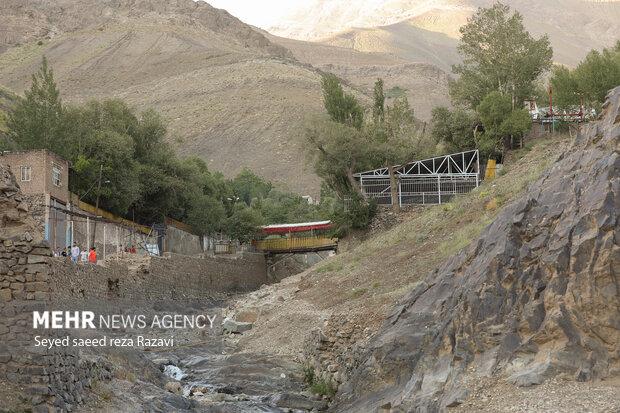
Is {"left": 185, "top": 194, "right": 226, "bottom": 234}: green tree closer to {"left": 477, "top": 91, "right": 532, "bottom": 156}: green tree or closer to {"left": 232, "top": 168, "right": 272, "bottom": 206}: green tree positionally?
{"left": 232, "top": 168, "right": 272, "bottom": 206}: green tree

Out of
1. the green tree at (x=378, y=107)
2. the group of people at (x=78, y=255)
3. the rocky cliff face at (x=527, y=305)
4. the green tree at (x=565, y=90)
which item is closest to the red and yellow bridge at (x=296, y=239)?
the green tree at (x=378, y=107)

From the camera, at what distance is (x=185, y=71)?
14450 centimetres

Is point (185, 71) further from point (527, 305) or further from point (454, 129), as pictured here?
point (527, 305)

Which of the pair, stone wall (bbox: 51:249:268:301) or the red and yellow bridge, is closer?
stone wall (bbox: 51:249:268:301)

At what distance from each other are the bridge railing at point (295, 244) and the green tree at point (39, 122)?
16371 mm

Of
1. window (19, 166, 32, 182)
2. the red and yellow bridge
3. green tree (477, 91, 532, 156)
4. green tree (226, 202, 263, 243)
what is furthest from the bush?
green tree (226, 202, 263, 243)

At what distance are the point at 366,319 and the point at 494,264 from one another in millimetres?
4958

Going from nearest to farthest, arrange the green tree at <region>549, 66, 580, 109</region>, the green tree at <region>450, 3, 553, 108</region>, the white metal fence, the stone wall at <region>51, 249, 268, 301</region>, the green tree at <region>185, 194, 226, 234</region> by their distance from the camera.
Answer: the stone wall at <region>51, 249, 268, 301</region> → the green tree at <region>549, 66, 580, 109</region> → the white metal fence → the green tree at <region>450, 3, 553, 108</region> → the green tree at <region>185, 194, 226, 234</region>

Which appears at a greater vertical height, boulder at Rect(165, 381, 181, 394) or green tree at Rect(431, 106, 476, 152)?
green tree at Rect(431, 106, 476, 152)

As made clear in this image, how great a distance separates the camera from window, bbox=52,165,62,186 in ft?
112

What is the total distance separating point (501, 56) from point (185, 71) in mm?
108770

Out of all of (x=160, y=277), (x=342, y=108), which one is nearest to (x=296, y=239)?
(x=342, y=108)

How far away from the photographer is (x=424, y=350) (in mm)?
14164

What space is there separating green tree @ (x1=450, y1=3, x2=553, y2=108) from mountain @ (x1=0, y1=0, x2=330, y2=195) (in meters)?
23.8
